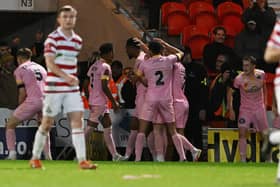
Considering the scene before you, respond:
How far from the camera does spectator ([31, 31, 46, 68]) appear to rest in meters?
23.9

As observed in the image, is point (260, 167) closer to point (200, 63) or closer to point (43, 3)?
point (200, 63)

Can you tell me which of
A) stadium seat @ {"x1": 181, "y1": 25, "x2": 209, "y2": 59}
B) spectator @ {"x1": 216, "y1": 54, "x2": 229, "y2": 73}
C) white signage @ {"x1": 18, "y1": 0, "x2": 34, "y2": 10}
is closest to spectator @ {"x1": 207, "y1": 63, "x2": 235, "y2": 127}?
spectator @ {"x1": 216, "y1": 54, "x2": 229, "y2": 73}

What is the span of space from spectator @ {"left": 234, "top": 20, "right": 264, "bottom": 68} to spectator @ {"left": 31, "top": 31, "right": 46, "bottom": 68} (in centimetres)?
419

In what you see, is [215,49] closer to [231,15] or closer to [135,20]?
[231,15]

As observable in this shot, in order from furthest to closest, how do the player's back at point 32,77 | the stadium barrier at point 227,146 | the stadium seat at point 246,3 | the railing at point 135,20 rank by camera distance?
the stadium seat at point 246,3
the railing at point 135,20
the stadium barrier at point 227,146
the player's back at point 32,77

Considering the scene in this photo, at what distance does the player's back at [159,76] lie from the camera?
2045cm

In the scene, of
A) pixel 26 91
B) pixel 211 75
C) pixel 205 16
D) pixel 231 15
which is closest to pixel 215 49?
pixel 211 75

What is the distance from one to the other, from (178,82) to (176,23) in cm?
480

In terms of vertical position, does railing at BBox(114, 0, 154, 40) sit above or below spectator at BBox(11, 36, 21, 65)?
above

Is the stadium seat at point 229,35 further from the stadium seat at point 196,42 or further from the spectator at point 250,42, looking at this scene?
the spectator at point 250,42

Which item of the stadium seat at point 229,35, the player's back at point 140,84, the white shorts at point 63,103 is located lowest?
the white shorts at point 63,103

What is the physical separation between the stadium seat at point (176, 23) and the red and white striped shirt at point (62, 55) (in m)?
10.3

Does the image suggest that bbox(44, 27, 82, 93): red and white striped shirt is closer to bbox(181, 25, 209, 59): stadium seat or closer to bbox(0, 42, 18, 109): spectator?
bbox(0, 42, 18, 109): spectator

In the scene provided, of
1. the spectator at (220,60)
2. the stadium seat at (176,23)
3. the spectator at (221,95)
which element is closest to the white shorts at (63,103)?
the spectator at (221,95)
